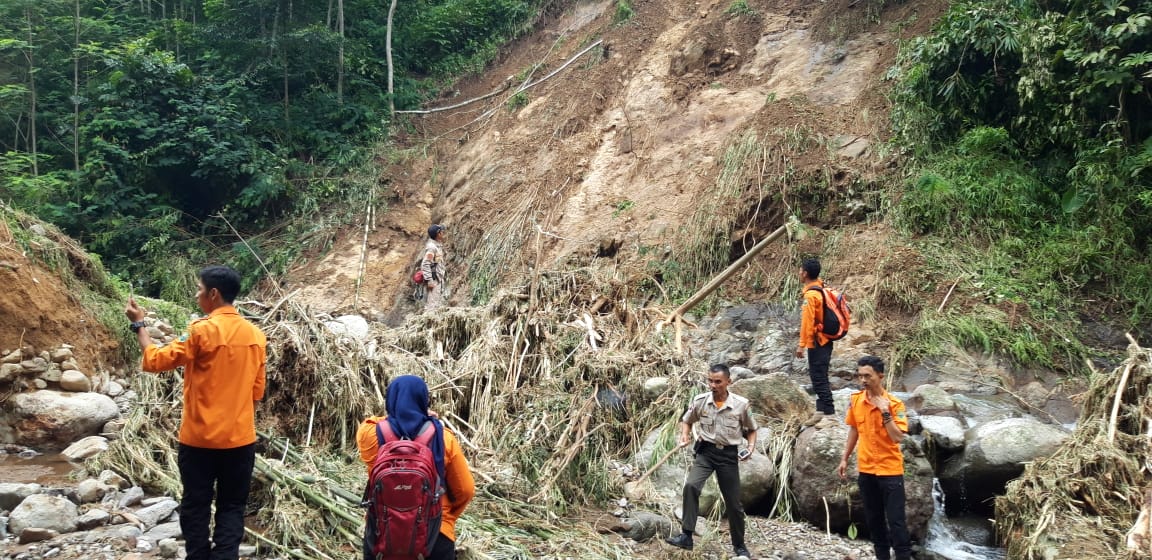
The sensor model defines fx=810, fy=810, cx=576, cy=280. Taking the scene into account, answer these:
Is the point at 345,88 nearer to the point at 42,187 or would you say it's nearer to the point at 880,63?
the point at 42,187

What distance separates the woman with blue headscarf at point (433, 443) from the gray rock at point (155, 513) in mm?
2181

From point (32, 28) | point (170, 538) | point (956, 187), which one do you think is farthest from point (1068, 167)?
point (32, 28)

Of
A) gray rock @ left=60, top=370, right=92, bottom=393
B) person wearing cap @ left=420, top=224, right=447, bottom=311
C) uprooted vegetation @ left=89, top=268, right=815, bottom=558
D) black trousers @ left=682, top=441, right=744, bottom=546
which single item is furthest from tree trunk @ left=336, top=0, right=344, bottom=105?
black trousers @ left=682, top=441, right=744, bottom=546

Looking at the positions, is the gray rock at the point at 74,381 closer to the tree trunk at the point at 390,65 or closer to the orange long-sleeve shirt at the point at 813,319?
the orange long-sleeve shirt at the point at 813,319

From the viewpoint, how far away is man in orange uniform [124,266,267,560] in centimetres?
358

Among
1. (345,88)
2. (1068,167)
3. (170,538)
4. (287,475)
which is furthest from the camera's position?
(345,88)

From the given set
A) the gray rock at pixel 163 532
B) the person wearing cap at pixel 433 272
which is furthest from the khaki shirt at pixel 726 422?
the person wearing cap at pixel 433 272

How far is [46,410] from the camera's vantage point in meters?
6.43

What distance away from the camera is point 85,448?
20.1ft

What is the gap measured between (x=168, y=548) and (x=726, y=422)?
3.32m

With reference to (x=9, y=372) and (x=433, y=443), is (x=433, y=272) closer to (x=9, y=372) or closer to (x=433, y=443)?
(x=9, y=372)

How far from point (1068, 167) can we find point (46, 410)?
10961 mm

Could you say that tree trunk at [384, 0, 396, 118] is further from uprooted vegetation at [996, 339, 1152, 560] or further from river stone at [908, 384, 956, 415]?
uprooted vegetation at [996, 339, 1152, 560]

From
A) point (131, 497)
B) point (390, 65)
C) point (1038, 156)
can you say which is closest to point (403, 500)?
point (131, 497)
